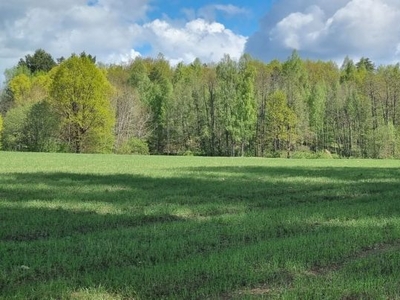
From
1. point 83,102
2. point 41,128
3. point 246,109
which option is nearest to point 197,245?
point 83,102

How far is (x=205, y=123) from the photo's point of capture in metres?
99.4

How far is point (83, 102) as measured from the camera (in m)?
69.4

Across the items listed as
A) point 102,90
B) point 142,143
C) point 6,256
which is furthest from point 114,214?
point 142,143

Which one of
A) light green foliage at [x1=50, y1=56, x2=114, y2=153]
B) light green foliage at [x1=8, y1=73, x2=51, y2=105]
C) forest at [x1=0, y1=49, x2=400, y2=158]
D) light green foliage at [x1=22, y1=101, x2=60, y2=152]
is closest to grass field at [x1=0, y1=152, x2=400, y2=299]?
light green foliage at [x1=50, y1=56, x2=114, y2=153]

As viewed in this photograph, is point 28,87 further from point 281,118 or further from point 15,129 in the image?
point 281,118

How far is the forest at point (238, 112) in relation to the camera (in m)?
A: 83.3

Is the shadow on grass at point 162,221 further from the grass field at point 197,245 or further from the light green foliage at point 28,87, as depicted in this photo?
the light green foliage at point 28,87

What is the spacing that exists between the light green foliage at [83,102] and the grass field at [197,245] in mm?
51930

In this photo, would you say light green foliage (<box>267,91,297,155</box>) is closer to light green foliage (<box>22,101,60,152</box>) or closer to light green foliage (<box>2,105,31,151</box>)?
light green foliage (<box>22,101,60,152</box>)

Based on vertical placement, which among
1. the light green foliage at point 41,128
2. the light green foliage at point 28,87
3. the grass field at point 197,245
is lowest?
the grass field at point 197,245

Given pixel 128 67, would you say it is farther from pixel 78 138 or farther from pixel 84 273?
pixel 84 273

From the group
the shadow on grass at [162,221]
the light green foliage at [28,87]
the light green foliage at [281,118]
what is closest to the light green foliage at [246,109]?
the light green foliage at [281,118]

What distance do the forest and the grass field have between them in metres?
59.2

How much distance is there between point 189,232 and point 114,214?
11.7 feet
